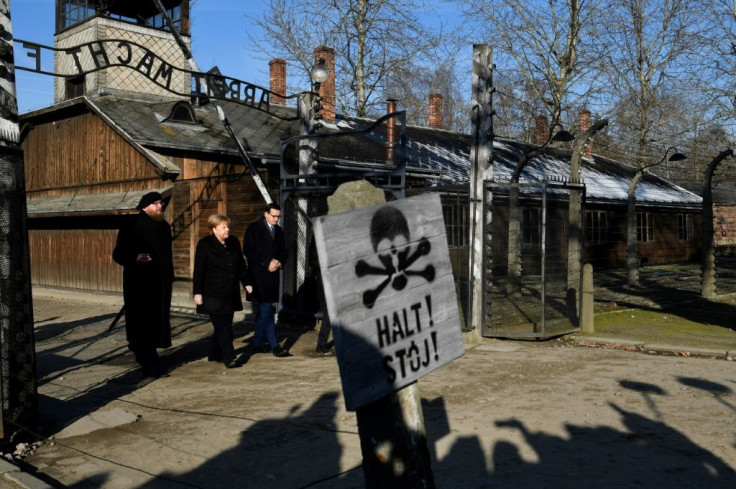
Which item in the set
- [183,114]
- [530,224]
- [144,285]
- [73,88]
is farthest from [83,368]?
[530,224]

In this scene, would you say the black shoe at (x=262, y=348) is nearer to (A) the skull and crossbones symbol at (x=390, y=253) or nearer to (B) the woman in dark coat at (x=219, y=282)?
(B) the woman in dark coat at (x=219, y=282)

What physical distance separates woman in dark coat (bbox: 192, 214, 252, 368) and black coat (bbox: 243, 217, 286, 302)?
2.23ft

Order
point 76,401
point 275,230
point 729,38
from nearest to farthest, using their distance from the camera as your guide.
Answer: point 76,401, point 275,230, point 729,38

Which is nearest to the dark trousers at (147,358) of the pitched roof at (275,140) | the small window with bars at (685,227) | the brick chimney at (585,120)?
→ the pitched roof at (275,140)

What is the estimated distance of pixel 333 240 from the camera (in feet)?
9.63

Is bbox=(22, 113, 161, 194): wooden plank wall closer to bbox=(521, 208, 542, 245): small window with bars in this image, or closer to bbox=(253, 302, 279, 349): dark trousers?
bbox=(253, 302, 279, 349): dark trousers

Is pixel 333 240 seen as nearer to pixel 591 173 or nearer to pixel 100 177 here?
pixel 100 177

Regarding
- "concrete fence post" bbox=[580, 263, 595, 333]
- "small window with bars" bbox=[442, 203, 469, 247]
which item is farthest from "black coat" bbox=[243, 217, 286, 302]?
"concrete fence post" bbox=[580, 263, 595, 333]

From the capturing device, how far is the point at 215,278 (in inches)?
358

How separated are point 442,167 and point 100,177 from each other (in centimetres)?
971

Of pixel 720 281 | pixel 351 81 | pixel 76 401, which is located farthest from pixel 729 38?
pixel 76 401

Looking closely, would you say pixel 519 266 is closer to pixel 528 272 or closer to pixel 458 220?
pixel 458 220

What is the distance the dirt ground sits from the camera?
5199 millimetres

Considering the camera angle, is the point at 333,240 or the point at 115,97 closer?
the point at 333,240
